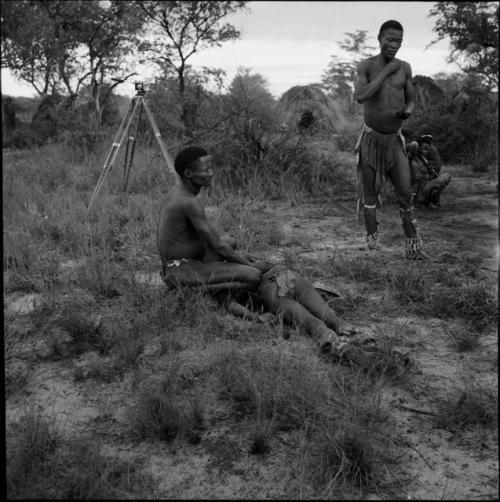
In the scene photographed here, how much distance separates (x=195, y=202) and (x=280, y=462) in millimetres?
1953

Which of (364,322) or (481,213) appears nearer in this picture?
(364,322)

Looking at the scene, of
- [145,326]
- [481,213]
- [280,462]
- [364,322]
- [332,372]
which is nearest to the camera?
[280,462]

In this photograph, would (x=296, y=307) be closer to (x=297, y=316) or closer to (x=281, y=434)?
(x=297, y=316)

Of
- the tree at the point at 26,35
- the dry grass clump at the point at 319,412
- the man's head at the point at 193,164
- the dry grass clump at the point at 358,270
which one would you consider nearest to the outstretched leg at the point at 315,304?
the dry grass clump at the point at 319,412

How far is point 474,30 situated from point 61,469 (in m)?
16.2

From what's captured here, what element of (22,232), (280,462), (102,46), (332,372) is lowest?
(280,462)

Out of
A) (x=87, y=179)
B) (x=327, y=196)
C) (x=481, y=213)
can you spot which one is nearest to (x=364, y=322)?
(x=481, y=213)

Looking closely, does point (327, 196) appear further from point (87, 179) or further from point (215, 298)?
point (215, 298)

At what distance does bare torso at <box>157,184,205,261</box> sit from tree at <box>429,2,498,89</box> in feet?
43.7

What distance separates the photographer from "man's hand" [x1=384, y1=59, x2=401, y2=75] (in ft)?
18.4

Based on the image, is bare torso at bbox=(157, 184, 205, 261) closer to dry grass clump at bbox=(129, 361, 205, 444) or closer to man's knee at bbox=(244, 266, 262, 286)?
man's knee at bbox=(244, 266, 262, 286)

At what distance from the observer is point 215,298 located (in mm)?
4445

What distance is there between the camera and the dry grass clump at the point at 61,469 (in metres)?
2.50

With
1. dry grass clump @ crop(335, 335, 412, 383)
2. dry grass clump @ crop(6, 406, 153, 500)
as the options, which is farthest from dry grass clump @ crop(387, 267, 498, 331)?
dry grass clump @ crop(6, 406, 153, 500)
